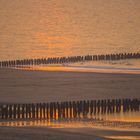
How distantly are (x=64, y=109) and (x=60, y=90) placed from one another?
34.0 feet

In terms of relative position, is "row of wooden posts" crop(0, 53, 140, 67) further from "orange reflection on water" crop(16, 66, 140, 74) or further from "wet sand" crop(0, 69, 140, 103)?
"wet sand" crop(0, 69, 140, 103)

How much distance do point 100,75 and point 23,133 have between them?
24162mm

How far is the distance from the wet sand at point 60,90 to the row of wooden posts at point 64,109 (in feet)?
8.70

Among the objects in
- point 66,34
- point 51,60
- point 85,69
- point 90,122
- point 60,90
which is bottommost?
point 90,122

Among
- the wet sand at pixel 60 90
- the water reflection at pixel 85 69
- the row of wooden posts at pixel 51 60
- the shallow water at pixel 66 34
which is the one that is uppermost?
the shallow water at pixel 66 34

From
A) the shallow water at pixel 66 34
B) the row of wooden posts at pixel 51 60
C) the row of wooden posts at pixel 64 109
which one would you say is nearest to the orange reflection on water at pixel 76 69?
the row of wooden posts at pixel 51 60

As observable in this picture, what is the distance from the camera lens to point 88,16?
638ft

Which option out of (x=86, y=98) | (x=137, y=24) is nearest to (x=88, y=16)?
(x=137, y=24)

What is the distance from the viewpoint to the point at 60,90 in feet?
137

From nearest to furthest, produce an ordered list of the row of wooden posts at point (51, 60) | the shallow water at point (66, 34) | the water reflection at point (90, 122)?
the water reflection at point (90, 122), the row of wooden posts at point (51, 60), the shallow water at point (66, 34)

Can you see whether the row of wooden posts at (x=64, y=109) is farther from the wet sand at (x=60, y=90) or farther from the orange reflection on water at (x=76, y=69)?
the orange reflection on water at (x=76, y=69)

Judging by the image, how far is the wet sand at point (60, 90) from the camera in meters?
27.0

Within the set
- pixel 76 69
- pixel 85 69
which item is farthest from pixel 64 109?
pixel 85 69

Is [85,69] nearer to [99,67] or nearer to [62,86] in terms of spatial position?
[99,67]
